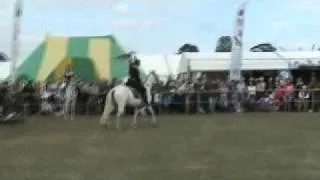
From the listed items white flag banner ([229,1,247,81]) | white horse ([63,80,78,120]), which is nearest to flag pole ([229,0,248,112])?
white flag banner ([229,1,247,81])

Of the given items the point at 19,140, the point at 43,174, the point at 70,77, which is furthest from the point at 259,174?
the point at 70,77

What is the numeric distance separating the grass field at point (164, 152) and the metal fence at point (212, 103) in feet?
29.7

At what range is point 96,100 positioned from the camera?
30.1m

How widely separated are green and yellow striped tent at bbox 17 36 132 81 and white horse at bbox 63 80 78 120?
5111mm

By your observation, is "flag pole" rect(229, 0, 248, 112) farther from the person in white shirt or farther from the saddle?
the saddle

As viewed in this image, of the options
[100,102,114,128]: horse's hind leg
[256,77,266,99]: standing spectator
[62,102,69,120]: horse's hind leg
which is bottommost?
[62,102,69,120]: horse's hind leg

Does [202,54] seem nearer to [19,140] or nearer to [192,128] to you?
[192,128]

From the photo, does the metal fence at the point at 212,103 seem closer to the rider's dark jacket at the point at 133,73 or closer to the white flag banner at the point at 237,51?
the white flag banner at the point at 237,51

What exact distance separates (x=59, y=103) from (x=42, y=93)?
2.81 ft

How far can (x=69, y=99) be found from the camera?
2667cm

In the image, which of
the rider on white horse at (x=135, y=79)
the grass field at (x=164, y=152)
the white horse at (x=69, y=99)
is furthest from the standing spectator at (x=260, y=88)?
the rider on white horse at (x=135, y=79)

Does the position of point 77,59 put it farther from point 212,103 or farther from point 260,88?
point 260,88

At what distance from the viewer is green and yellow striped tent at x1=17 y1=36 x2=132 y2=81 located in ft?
107

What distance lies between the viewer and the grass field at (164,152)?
34.3ft
